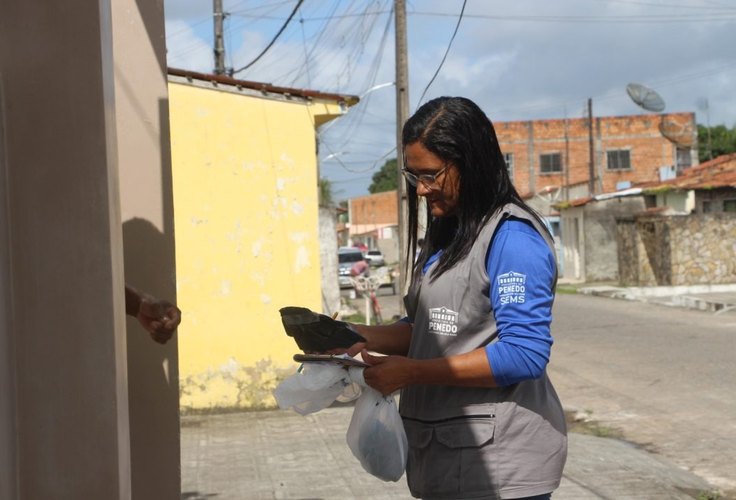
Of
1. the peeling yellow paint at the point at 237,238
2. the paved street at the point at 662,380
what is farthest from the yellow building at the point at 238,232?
the paved street at the point at 662,380

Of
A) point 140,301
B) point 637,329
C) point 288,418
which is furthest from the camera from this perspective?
point 637,329

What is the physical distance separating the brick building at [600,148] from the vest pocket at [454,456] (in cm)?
5881

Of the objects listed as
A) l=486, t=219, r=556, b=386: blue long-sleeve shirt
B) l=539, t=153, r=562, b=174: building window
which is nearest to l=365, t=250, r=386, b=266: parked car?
l=539, t=153, r=562, b=174: building window

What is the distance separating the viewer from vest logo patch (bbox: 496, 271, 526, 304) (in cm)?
258

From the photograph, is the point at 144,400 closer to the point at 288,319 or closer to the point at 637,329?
the point at 288,319

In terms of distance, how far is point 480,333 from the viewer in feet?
8.90

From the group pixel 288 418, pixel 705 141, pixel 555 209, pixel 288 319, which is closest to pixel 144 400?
pixel 288 319

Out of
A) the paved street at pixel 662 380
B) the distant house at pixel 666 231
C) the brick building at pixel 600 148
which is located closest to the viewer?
the paved street at pixel 662 380

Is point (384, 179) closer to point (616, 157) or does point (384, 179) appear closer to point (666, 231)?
point (616, 157)

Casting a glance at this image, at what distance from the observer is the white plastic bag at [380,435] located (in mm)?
2756

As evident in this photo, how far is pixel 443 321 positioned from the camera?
2746mm

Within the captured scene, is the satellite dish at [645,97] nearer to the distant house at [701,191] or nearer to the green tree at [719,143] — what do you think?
the distant house at [701,191]

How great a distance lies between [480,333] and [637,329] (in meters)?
16.5

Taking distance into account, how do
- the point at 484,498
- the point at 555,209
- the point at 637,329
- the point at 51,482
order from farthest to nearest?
1. the point at 555,209
2. the point at 637,329
3. the point at 484,498
4. the point at 51,482
